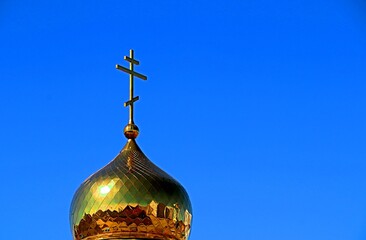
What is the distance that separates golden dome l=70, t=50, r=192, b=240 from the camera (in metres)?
24.1

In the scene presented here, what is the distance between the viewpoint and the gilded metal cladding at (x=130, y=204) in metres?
24.1

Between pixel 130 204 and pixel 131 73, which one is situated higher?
pixel 131 73

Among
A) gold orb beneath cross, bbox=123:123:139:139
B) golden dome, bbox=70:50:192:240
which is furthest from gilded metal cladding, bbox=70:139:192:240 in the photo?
gold orb beneath cross, bbox=123:123:139:139

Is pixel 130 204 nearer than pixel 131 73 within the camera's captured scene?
Yes

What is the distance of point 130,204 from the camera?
2423 centimetres

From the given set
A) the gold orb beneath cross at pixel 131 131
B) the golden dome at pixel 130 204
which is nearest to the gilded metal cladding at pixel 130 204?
the golden dome at pixel 130 204

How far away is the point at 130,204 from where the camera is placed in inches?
954

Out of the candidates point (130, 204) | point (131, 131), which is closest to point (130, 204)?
point (130, 204)

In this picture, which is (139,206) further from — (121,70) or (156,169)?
(121,70)

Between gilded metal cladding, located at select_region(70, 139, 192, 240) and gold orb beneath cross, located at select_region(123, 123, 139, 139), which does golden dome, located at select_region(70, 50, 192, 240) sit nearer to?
gilded metal cladding, located at select_region(70, 139, 192, 240)

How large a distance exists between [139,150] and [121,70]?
146 centimetres

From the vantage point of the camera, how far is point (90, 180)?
24.8 m

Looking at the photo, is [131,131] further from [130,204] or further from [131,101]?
[130,204]

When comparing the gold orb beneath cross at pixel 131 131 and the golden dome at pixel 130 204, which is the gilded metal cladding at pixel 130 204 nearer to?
the golden dome at pixel 130 204
